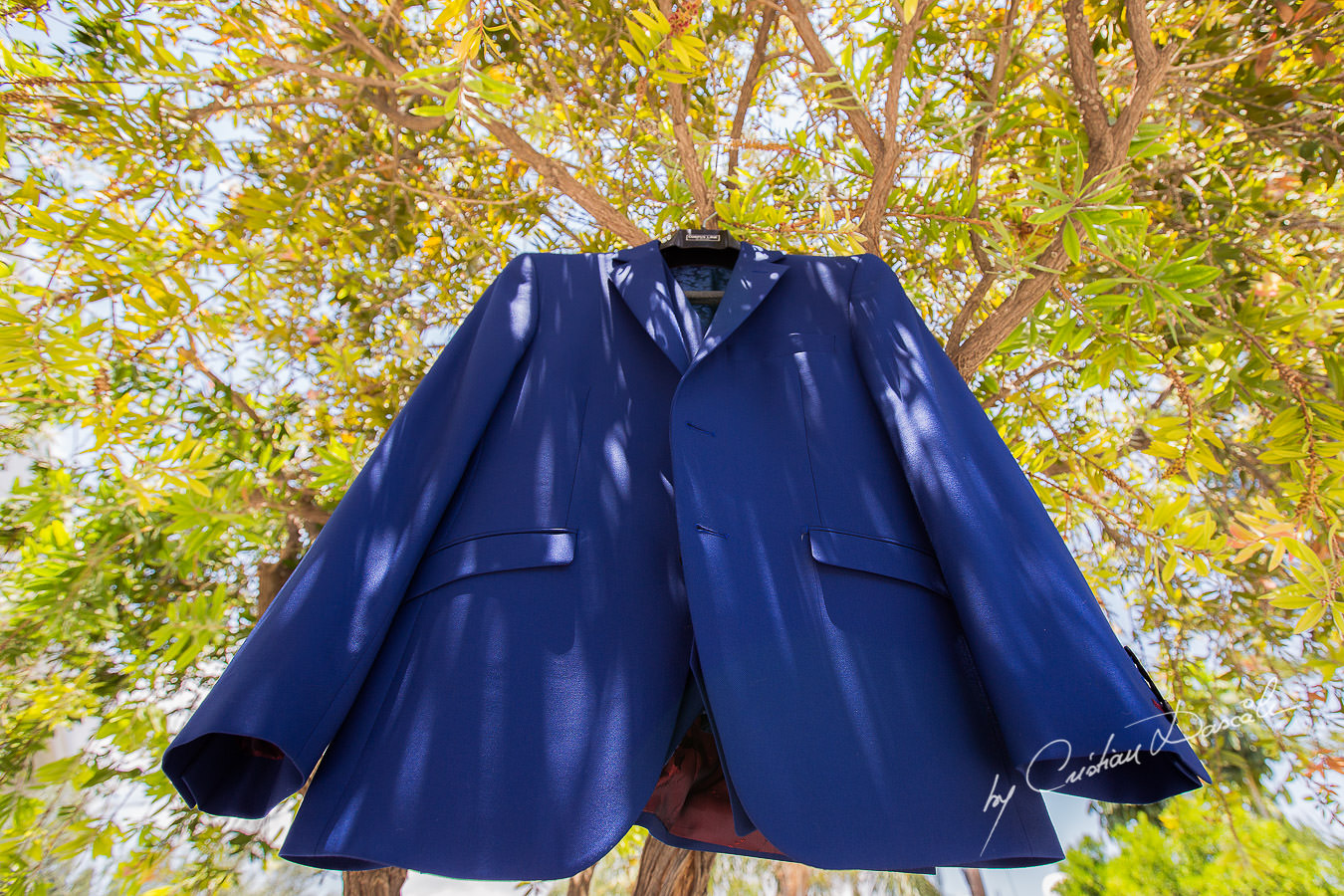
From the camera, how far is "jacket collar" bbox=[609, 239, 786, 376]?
39.1 inches

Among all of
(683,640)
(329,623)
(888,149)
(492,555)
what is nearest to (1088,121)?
(888,149)

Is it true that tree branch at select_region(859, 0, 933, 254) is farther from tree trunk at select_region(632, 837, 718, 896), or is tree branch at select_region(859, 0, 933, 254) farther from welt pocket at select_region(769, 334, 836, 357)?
tree trunk at select_region(632, 837, 718, 896)

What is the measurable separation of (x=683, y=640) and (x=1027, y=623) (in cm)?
41

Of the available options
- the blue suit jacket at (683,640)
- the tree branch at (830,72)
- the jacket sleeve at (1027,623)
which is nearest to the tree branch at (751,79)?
the tree branch at (830,72)

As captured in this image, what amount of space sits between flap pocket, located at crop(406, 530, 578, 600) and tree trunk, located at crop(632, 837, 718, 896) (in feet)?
3.37

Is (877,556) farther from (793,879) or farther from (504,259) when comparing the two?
(793,879)

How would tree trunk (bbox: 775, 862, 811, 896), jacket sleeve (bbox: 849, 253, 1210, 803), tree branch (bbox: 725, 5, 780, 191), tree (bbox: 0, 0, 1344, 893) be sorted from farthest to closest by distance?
tree trunk (bbox: 775, 862, 811, 896) < tree branch (bbox: 725, 5, 780, 191) < tree (bbox: 0, 0, 1344, 893) < jacket sleeve (bbox: 849, 253, 1210, 803)

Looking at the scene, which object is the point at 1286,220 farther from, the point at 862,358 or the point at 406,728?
the point at 406,728

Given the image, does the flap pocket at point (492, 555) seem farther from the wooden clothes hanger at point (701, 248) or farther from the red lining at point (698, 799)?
the wooden clothes hanger at point (701, 248)

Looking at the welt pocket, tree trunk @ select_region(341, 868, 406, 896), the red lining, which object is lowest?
tree trunk @ select_region(341, 868, 406, 896)

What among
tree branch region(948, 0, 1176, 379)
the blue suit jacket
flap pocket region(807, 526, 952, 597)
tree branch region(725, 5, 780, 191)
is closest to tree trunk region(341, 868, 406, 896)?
the blue suit jacket

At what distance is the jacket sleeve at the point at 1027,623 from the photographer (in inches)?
25.6

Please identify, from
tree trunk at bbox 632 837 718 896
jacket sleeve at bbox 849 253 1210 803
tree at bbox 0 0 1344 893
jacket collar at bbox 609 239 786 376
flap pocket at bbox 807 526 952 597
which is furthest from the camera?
tree trunk at bbox 632 837 718 896

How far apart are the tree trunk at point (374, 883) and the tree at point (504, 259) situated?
0.27 meters
